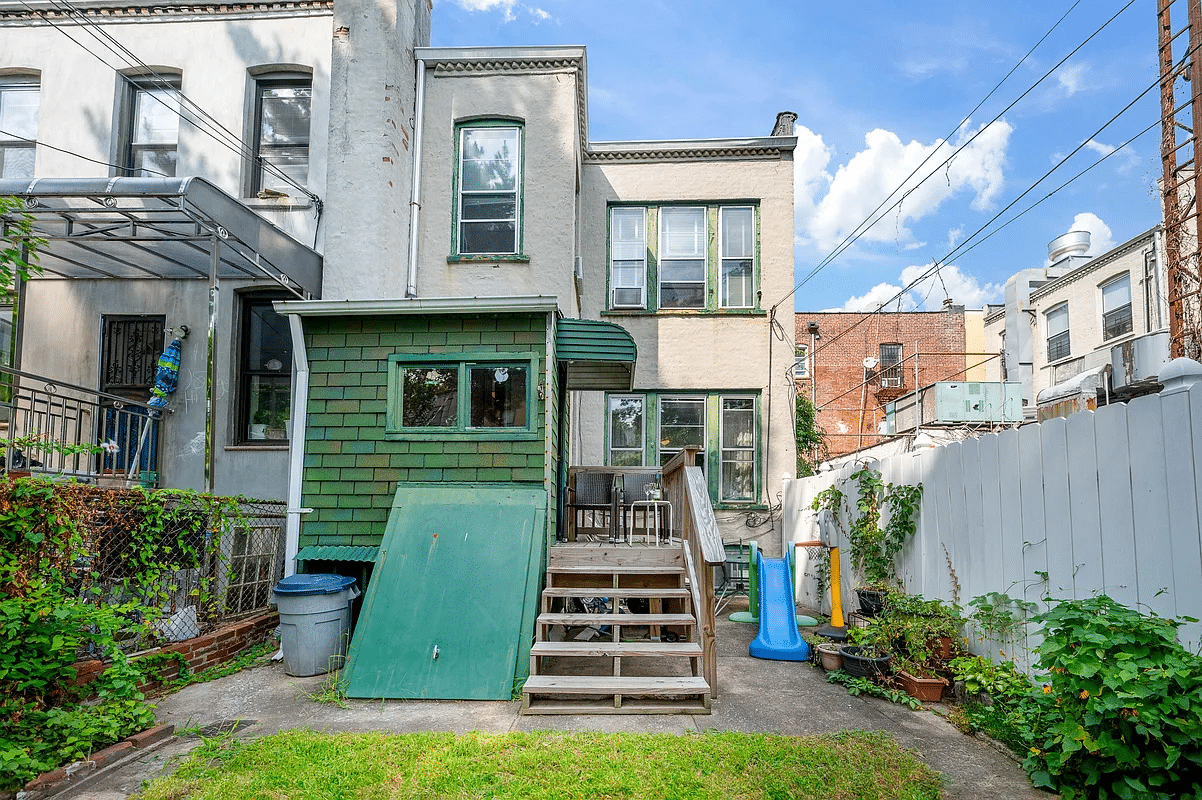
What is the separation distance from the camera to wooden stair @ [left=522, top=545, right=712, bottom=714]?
211 inches

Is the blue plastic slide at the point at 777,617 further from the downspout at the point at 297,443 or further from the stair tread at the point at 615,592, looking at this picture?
the downspout at the point at 297,443

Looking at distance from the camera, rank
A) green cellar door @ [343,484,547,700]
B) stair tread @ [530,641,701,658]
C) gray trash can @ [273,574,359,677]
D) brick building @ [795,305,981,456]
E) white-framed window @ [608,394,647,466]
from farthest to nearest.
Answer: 1. brick building @ [795,305,981,456]
2. white-framed window @ [608,394,647,466]
3. gray trash can @ [273,574,359,677]
4. green cellar door @ [343,484,547,700]
5. stair tread @ [530,641,701,658]

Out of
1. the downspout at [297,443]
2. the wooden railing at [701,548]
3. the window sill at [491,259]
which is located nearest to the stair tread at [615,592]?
the wooden railing at [701,548]

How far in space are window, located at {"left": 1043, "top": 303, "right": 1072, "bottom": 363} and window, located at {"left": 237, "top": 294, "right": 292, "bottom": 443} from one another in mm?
22567

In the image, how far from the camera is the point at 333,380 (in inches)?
299

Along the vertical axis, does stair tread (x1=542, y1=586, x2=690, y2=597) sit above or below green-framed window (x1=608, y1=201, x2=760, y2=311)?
below

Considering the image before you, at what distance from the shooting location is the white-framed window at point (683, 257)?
12.3 m

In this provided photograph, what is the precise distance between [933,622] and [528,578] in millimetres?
3334

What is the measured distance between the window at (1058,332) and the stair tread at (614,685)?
22.2 m

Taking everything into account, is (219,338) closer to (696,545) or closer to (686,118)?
(696,545)

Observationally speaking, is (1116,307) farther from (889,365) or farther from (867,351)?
(867,351)

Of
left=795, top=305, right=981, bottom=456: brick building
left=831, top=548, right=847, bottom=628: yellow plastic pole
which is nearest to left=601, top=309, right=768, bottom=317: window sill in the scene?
left=831, top=548, right=847, bottom=628: yellow plastic pole

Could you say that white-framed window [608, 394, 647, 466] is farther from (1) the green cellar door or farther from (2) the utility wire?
(1) the green cellar door

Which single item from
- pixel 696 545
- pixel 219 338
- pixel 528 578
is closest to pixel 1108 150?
pixel 696 545
